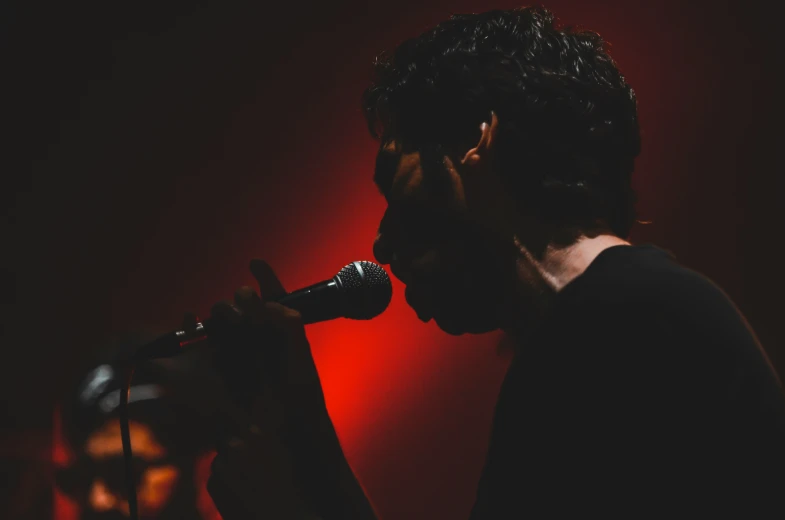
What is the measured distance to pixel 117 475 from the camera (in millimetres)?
1661

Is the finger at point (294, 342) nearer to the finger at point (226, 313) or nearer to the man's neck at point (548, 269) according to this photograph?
the finger at point (226, 313)

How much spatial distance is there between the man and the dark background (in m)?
0.52

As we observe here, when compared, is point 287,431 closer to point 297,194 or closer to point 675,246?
point 297,194

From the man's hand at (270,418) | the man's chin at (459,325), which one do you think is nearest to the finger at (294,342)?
the man's hand at (270,418)

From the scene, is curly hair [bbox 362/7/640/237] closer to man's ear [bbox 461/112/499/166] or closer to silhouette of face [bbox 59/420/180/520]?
man's ear [bbox 461/112/499/166]

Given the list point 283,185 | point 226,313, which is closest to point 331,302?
point 226,313

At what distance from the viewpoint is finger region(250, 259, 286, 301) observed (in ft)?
3.92

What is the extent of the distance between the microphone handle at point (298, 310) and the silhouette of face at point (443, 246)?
13 cm

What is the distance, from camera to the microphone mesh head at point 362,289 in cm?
119

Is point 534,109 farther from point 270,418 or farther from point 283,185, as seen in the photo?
point 283,185

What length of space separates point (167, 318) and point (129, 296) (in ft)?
0.32

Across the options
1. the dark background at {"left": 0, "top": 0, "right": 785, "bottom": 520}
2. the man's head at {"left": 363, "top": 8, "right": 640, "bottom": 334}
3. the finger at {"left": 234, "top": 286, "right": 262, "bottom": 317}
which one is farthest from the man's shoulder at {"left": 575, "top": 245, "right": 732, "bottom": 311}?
the dark background at {"left": 0, "top": 0, "right": 785, "bottom": 520}

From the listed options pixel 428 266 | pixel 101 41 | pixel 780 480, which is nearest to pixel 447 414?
pixel 428 266

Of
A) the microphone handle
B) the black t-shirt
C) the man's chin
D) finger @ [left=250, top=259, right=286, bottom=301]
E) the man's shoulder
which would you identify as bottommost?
the black t-shirt
